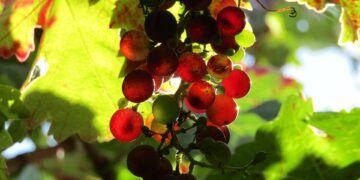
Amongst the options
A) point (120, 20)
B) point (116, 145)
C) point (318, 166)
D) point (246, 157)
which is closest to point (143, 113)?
point (120, 20)

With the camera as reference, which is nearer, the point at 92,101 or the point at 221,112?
the point at 221,112

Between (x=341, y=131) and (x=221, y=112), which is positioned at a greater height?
(x=221, y=112)

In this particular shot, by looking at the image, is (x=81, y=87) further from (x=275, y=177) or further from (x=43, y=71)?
(x=275, y=177)

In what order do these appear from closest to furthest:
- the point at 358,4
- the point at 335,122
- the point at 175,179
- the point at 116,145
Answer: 1. the point at 175,179
2. the point at 358,4
3. the point at 335,122
4. the point at 116,145

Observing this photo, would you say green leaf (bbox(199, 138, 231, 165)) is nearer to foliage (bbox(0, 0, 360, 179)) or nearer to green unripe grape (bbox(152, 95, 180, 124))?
green unripe grape (bbox(152, 95, 180, 124))

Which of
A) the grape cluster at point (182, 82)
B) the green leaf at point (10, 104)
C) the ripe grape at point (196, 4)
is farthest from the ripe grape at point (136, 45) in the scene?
the green leaf at point (10, 104)

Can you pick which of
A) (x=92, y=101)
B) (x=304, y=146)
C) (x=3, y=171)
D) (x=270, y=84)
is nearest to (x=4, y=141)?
(x=3, y=171)

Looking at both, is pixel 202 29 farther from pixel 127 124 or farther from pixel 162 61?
pixel 127 124
